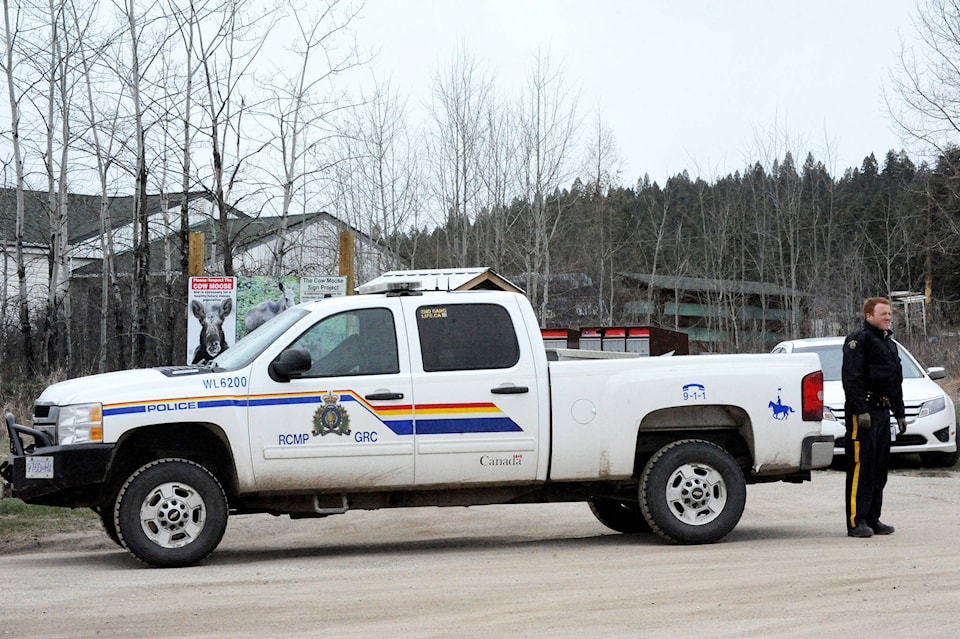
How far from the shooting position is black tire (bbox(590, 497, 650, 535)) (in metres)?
10.3

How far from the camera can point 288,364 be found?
333 inches

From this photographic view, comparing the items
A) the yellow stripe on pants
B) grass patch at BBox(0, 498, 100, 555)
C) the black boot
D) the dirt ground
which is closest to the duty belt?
the yellow stripe on pants

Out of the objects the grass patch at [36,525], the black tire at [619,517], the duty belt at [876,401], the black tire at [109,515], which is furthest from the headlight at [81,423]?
Result: the duty belt at [876,401]

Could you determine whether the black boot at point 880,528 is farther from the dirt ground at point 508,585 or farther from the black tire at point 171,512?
the black tire at point 171,512

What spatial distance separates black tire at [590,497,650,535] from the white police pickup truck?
0.90 m

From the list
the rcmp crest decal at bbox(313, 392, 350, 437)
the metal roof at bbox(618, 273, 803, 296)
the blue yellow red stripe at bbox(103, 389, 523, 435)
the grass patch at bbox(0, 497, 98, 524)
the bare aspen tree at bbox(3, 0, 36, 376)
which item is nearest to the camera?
the blue yellow red stripe at bbox(103, 389, 523, 435)

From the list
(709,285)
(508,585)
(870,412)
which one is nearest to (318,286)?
(870,412)

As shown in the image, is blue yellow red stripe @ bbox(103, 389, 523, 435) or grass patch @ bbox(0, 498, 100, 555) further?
grass patch @ bbox(0, 498, 100, 555)

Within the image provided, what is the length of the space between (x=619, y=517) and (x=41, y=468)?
16.1 feet

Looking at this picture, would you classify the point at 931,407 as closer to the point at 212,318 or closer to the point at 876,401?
the point at 876,401

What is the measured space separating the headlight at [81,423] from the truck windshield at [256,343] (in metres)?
0.97

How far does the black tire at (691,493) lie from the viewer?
29.8 ft

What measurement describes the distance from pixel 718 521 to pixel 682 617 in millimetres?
2856

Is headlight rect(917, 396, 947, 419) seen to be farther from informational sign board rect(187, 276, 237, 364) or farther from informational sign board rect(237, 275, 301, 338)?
informational sign board rect(187, 276, 237, 364)
